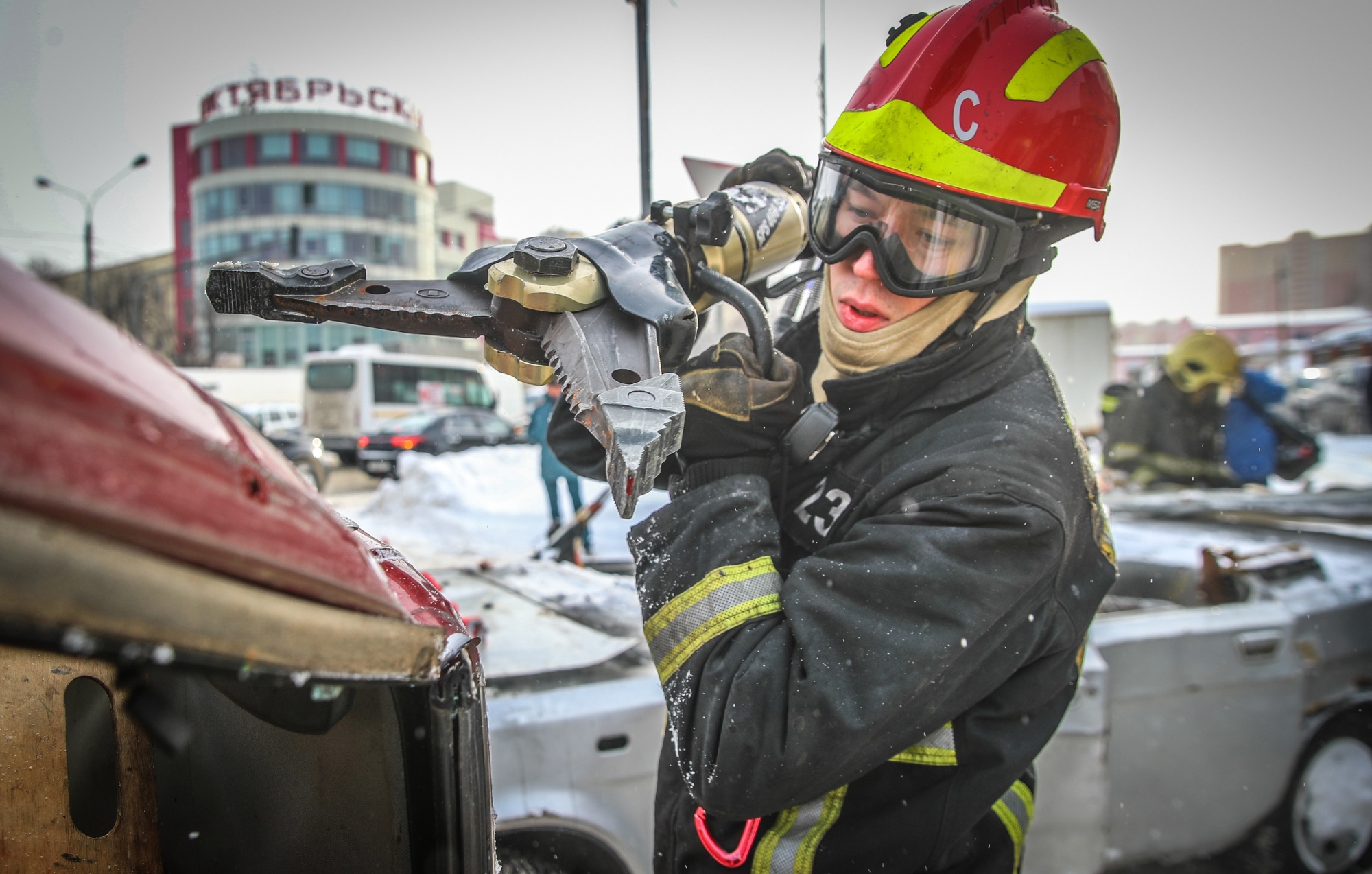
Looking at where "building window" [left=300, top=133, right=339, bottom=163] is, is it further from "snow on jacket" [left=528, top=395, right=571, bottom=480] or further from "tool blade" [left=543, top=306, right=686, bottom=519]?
"tool blade" [left=543, top=306, right=686, bottom=519]

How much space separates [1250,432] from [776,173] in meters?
5.62

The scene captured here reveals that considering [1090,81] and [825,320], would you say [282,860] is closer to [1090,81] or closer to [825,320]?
→ [825,320]

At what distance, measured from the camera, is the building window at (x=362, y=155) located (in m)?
17.6

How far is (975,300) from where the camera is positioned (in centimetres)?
143

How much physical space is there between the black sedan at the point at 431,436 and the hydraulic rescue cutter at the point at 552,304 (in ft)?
45.4

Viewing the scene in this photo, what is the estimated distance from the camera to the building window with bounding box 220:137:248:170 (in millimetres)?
17819

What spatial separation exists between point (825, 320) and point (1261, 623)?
7.02 feet

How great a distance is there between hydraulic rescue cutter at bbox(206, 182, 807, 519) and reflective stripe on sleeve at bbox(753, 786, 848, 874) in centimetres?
68

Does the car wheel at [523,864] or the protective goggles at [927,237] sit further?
the car wheel at [523,864]

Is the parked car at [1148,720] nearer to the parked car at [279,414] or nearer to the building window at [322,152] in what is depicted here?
the parked car at [279,414]

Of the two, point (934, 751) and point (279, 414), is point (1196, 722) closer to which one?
point (934, 751)

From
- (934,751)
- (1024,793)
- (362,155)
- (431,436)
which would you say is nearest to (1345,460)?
(431,436)

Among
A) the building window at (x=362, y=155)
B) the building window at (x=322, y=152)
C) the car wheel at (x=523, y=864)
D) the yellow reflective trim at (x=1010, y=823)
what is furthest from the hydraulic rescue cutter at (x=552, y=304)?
the building window at (x=322, y=152)

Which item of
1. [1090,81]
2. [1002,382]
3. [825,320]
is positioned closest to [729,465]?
[825,320]
